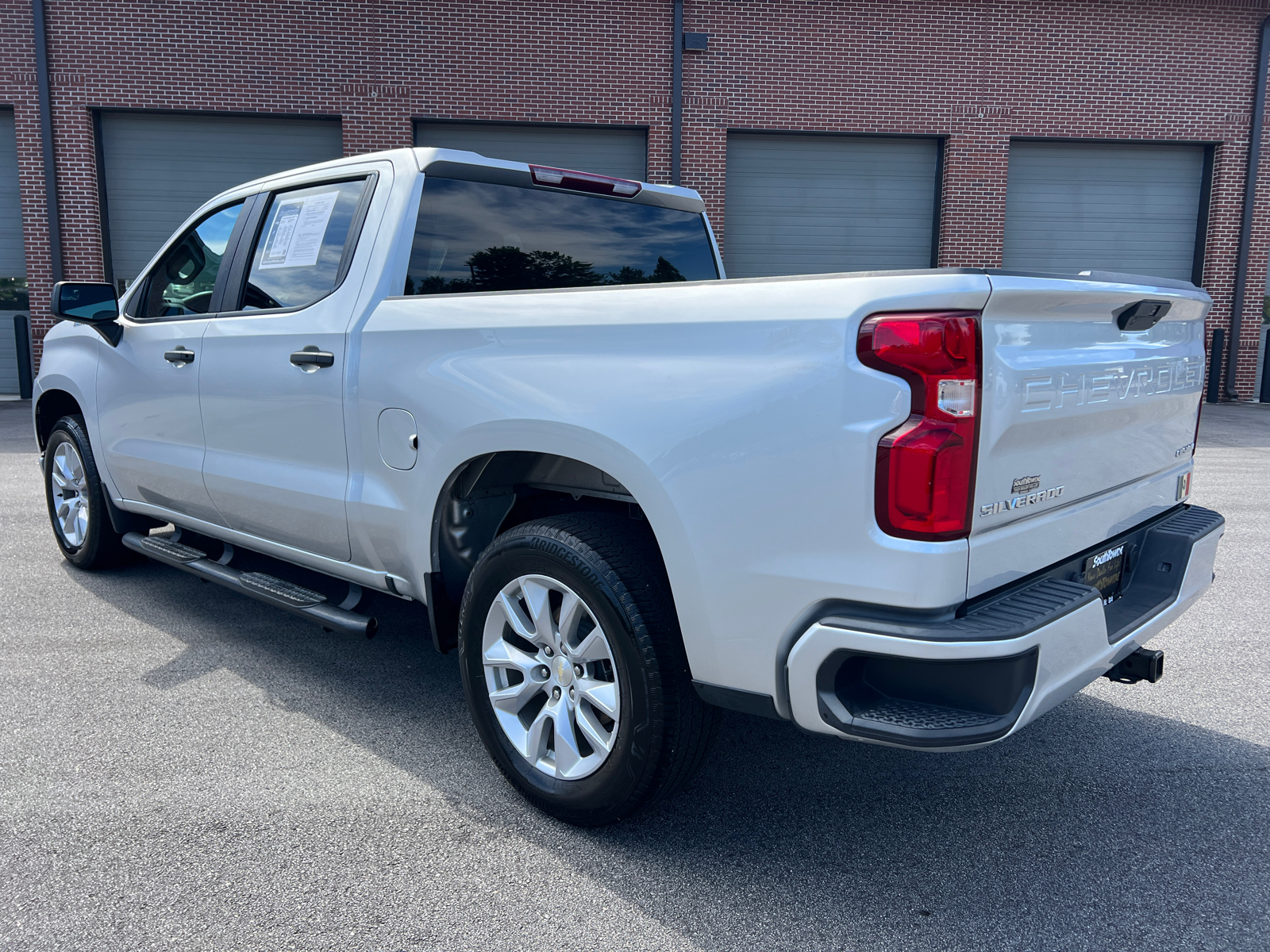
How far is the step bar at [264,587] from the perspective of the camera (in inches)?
131

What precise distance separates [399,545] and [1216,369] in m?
17.2

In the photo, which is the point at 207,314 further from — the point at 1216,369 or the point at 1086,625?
the point at 1216,369

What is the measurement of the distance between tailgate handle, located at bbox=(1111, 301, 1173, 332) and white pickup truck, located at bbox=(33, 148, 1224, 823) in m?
0.01

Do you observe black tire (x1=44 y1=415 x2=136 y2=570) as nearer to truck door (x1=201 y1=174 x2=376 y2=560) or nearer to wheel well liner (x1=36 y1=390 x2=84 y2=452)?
wheel well liner (x1=36 y1=390 x2=84 y2=452)

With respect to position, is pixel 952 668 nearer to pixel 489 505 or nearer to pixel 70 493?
pixel 489 505

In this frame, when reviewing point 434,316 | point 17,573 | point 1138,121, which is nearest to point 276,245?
point 434,316

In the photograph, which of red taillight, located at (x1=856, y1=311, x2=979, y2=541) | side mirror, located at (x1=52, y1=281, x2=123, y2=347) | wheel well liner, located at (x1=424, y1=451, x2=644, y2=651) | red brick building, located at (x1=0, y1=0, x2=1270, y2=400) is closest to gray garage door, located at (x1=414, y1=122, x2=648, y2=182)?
red brick building, located at (x1=0, y1=0, x2=1270, y2=400)

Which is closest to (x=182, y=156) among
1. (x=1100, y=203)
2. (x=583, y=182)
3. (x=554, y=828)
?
(x=583, y=182)

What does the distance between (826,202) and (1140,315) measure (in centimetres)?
1390

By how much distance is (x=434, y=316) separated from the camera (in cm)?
293

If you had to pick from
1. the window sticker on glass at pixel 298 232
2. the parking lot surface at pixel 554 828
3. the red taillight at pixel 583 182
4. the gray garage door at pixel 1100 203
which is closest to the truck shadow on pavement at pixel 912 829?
the parking lot surface at pixel 554 828

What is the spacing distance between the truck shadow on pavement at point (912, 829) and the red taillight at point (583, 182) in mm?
2010

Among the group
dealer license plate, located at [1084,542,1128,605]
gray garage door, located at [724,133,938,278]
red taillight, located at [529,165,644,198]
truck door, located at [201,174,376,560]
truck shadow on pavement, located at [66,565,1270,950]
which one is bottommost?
truck shadow on pavement, located at [66,565,1270,950]

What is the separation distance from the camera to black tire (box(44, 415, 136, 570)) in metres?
4.90
